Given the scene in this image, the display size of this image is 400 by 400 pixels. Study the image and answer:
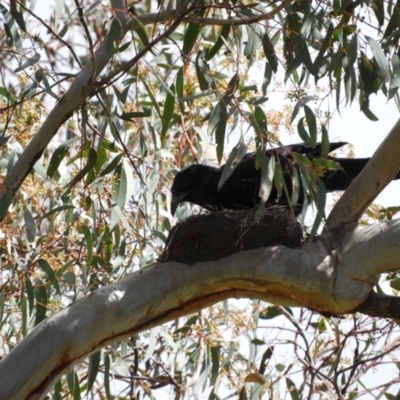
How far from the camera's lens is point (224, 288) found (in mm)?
3582

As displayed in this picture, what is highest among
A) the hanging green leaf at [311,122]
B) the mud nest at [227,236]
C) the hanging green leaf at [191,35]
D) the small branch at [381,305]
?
the hanging green leaf at [191,35]

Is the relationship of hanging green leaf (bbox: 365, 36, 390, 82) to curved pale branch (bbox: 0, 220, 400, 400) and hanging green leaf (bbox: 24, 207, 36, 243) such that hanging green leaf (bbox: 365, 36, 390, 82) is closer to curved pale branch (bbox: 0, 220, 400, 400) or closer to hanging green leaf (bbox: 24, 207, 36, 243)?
curved pale branch (bbox: 0, 220, 400, 400)

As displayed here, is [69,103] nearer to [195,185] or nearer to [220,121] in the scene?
[220,121]

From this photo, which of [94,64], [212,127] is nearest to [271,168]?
[212,127]

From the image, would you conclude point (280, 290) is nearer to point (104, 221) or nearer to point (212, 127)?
point (212, 127)

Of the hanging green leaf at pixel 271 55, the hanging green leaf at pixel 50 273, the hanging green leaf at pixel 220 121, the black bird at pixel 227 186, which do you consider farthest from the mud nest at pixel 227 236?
the black bird at pixel 227 186

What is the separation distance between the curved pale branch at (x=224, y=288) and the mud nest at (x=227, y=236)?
0.19ft

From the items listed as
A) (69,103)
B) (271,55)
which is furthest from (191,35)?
(69,103)

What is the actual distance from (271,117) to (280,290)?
1460mm

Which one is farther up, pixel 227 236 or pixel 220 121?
pixel 220 121

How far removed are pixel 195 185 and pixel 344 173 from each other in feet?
3.72

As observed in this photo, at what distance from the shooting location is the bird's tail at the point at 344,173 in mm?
4434

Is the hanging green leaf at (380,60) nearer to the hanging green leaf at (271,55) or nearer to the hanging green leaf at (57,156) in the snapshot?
the hanging green leaf at (271,55)

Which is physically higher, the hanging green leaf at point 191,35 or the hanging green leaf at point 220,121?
the hanging green leaf at point 191,35
